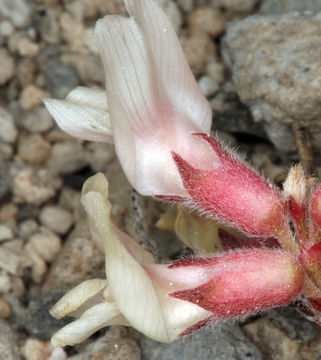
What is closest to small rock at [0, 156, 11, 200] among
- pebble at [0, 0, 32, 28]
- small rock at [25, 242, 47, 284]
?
small rock at [25, 242, 47, 284]

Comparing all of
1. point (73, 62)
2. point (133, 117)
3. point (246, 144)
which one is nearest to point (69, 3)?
point (73, 62)

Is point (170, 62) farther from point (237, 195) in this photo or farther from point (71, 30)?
point (71, 30)

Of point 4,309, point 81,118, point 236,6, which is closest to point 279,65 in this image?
point 236,6

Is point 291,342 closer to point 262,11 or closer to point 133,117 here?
point 133,117

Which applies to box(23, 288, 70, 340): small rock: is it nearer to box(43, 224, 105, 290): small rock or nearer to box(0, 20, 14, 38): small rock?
box(43, 224, 105, 290): small rock

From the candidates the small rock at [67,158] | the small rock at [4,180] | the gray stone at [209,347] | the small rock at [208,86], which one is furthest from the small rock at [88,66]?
the gray stone at [209,347]
